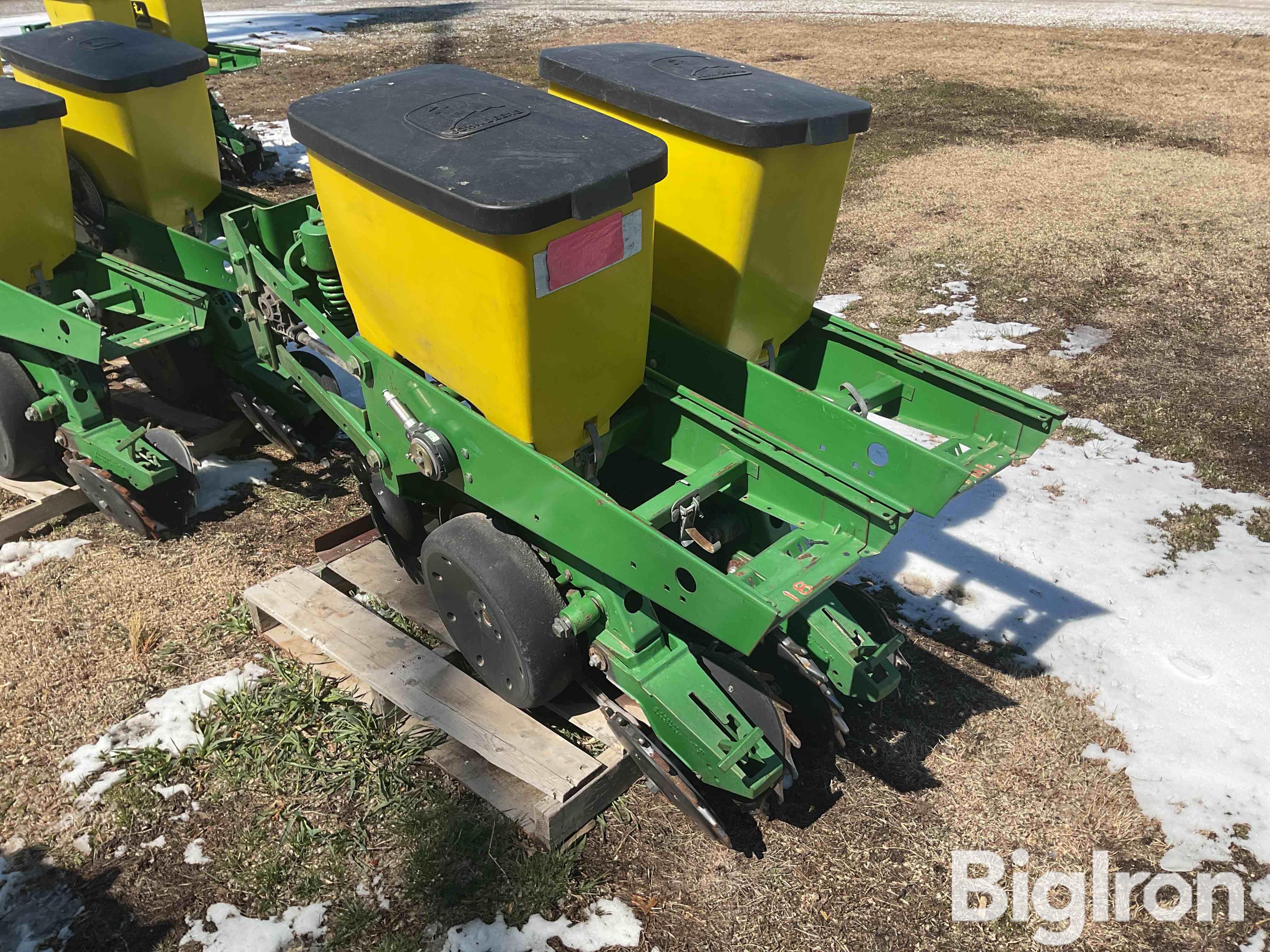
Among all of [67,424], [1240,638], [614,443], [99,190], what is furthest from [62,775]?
[1240,638]

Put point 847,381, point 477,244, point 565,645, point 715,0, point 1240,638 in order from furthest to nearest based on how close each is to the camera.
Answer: point 715,0 → point 1240,638 → point 847,381 → point 565,645 → point 477,244

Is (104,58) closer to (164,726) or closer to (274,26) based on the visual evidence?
(164,726)

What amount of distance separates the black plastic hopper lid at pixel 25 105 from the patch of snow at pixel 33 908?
298cm

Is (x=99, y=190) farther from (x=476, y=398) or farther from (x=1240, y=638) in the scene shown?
(x=1240, y=638)

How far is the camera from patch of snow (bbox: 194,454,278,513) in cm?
474

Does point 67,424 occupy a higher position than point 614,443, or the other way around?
point 614,443

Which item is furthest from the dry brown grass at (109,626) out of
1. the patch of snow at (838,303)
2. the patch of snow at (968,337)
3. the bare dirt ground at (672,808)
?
the patch of snow at (968,337)

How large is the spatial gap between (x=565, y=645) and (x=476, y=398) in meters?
0.88

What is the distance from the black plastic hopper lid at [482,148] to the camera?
249 centimetres

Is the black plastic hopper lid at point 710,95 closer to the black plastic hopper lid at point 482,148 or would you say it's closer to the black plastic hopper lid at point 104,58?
the black plastic hopper lid at point 482,148

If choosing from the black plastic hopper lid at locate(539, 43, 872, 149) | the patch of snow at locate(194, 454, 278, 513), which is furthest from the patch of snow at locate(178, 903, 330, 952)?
the black plastic hopper lid at locate(539, 43, 872, 149)

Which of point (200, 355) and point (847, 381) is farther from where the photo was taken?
point (200, 355)

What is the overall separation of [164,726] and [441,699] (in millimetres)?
1071

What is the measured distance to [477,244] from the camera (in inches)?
101
